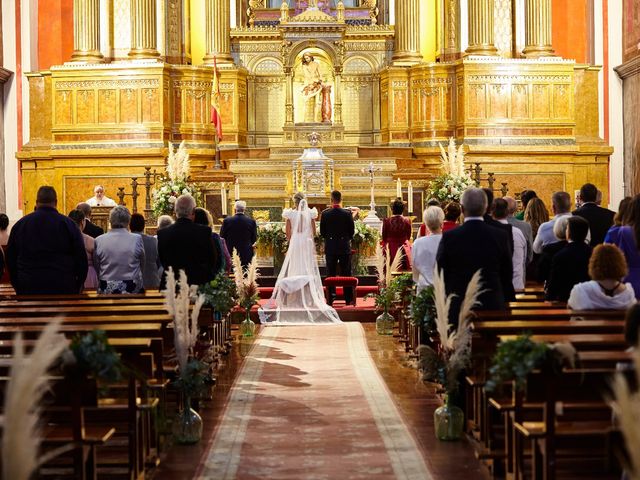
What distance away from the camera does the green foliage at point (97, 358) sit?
5.14m

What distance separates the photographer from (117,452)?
6.67 metres

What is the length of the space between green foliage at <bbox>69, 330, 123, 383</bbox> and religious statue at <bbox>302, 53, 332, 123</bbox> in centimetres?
1964

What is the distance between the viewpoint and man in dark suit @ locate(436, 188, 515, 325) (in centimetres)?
760

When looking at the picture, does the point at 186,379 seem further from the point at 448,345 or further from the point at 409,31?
the point at 409,31

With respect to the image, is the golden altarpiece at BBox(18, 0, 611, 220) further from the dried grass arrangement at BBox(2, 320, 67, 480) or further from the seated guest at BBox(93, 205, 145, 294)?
the dried grass arrangement at BBox(2, 320, 67, 480)

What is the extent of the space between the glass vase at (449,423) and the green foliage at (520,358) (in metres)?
1.96

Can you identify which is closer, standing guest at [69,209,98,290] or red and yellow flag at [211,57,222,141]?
standing guest at [69,209,98,290]

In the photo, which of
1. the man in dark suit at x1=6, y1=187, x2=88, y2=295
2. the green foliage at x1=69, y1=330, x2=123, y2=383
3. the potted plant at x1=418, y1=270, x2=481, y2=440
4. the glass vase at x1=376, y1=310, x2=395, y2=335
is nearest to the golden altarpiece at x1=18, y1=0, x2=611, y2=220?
the glass vase at x1=376, y1=310, x2=395, y2=335

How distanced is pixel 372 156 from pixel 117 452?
16790 mm

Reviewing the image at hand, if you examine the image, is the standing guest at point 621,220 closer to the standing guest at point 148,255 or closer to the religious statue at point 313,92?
the standing guest at point 148,255

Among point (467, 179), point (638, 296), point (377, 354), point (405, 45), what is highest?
point (405, 45)

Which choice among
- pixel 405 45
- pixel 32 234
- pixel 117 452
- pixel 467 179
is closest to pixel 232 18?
pixel 405 45

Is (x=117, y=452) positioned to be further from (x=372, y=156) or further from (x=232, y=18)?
(x=232, y=18)

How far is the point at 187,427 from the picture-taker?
7301 mm
